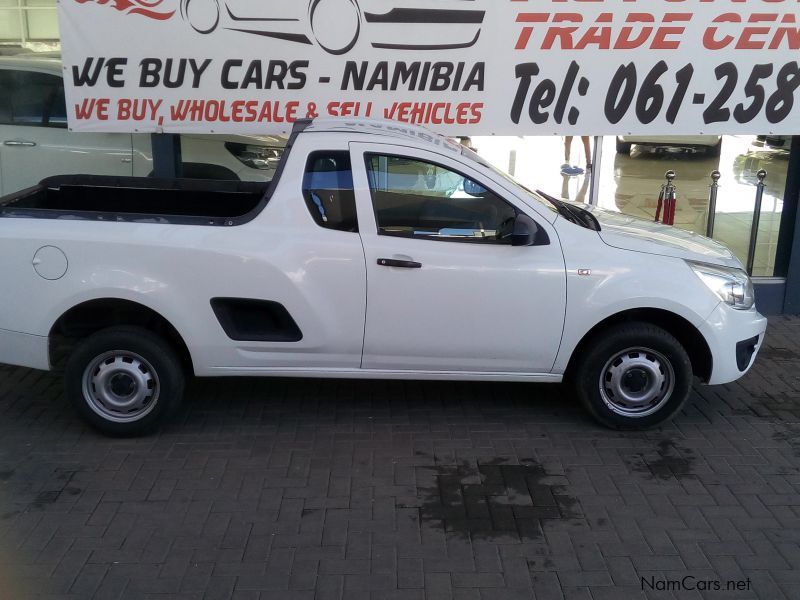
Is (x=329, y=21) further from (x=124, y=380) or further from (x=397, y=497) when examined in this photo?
(x=397, y=497)

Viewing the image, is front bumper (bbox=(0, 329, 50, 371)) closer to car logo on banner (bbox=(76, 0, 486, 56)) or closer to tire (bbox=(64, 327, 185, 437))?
tire (bbox=(64, 327, 185, 437))

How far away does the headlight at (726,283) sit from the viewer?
5.62m

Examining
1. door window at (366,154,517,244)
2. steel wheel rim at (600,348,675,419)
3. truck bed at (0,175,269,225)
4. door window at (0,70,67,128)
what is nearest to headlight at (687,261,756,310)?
steel wheel rim at (600,348,675,419)

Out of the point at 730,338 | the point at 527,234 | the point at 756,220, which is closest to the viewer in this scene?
the point at 527,234

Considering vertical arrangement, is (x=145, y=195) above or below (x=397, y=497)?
above

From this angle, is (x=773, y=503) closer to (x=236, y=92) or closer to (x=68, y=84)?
(x=236, y=92)

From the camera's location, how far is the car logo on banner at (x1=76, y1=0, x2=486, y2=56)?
738cm

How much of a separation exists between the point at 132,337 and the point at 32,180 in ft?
11.7

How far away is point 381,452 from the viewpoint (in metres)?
5.50

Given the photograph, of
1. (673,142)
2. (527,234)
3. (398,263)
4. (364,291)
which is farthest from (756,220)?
(364,291)

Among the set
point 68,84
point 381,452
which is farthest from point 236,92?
point 381,452

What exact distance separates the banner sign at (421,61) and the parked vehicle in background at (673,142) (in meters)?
0.46

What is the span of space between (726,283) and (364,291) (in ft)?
7.32

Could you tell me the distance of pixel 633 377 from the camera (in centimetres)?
568
